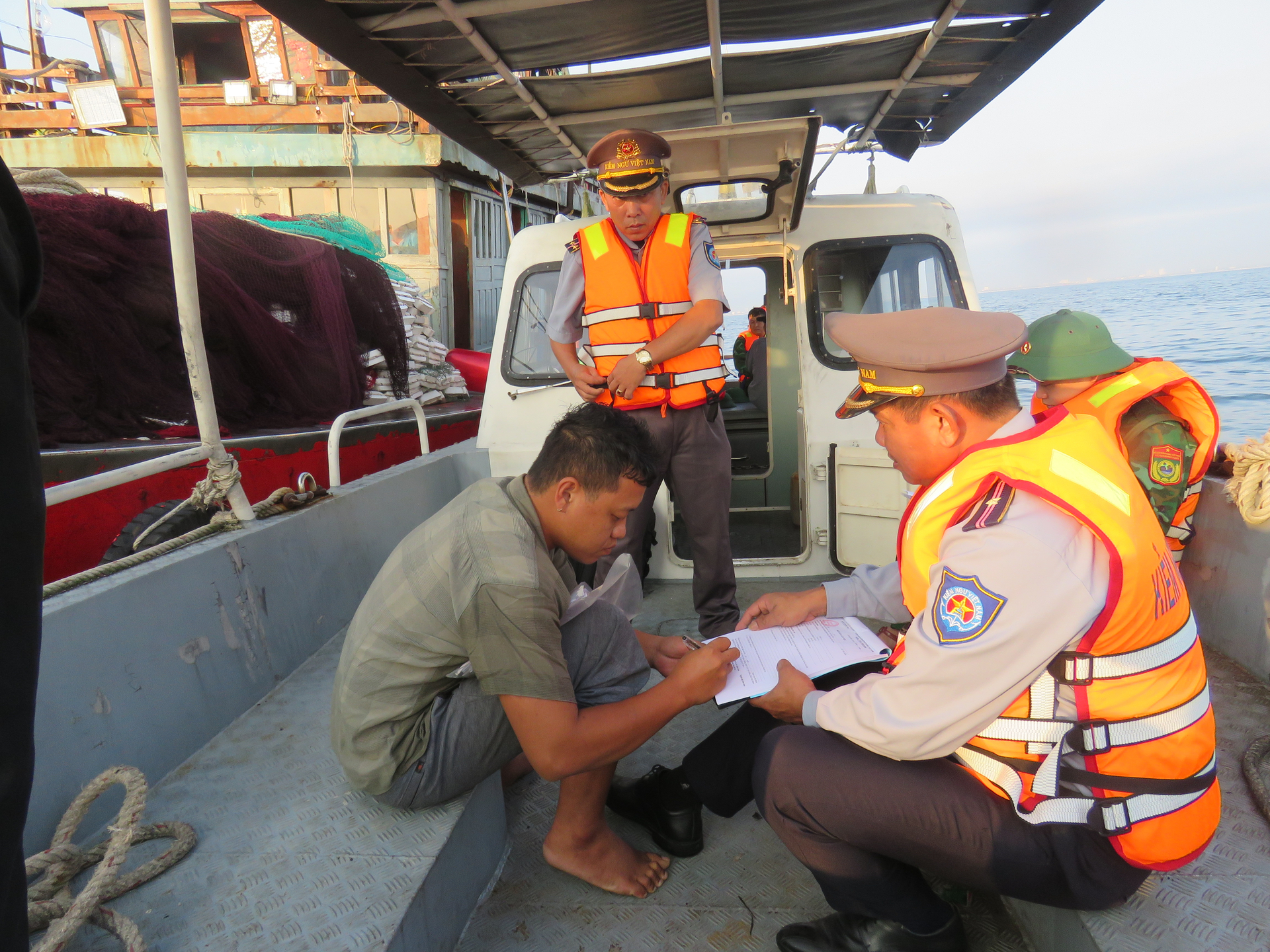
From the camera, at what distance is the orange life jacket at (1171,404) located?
2.34 m

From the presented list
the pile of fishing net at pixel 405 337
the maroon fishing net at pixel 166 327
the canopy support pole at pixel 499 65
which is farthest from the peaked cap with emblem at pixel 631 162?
the pile of fishing net at pixel 405 337

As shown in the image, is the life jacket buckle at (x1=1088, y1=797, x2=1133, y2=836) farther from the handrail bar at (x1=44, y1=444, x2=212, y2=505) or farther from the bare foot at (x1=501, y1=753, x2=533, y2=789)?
the handrail bar at (x1=44, y1=444, x2=212, y2=505)

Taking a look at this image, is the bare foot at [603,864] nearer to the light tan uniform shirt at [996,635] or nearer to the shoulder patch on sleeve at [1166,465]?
the light tan uniform shirt at [996,635]

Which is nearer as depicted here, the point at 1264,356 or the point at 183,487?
the point at 183,487

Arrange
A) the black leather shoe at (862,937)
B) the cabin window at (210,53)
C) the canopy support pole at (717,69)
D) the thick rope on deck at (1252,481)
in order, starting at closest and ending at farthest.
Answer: the black leather shoe at (862,937)
the thick rope on deck at (1252,481)
the canopy support pole at (717,69)
the cabin window at (210,53)

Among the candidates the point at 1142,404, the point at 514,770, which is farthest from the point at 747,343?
the point at 514,770

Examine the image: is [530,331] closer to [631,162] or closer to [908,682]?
[631,162]

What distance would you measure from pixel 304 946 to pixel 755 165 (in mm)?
3309

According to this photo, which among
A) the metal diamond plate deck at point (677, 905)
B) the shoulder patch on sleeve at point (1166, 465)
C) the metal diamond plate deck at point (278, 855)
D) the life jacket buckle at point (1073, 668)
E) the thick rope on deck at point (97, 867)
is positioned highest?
the shoulder patch on sleeve at point (1166, 465)

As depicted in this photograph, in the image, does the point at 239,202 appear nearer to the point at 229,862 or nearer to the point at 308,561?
the point at 308,561

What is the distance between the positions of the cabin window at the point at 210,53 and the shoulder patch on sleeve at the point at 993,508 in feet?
60.6

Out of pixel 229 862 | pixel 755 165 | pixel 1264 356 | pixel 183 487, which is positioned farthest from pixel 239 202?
pixel 1264 356

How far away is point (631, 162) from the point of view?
2.86 meters

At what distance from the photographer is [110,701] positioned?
6.06ft
